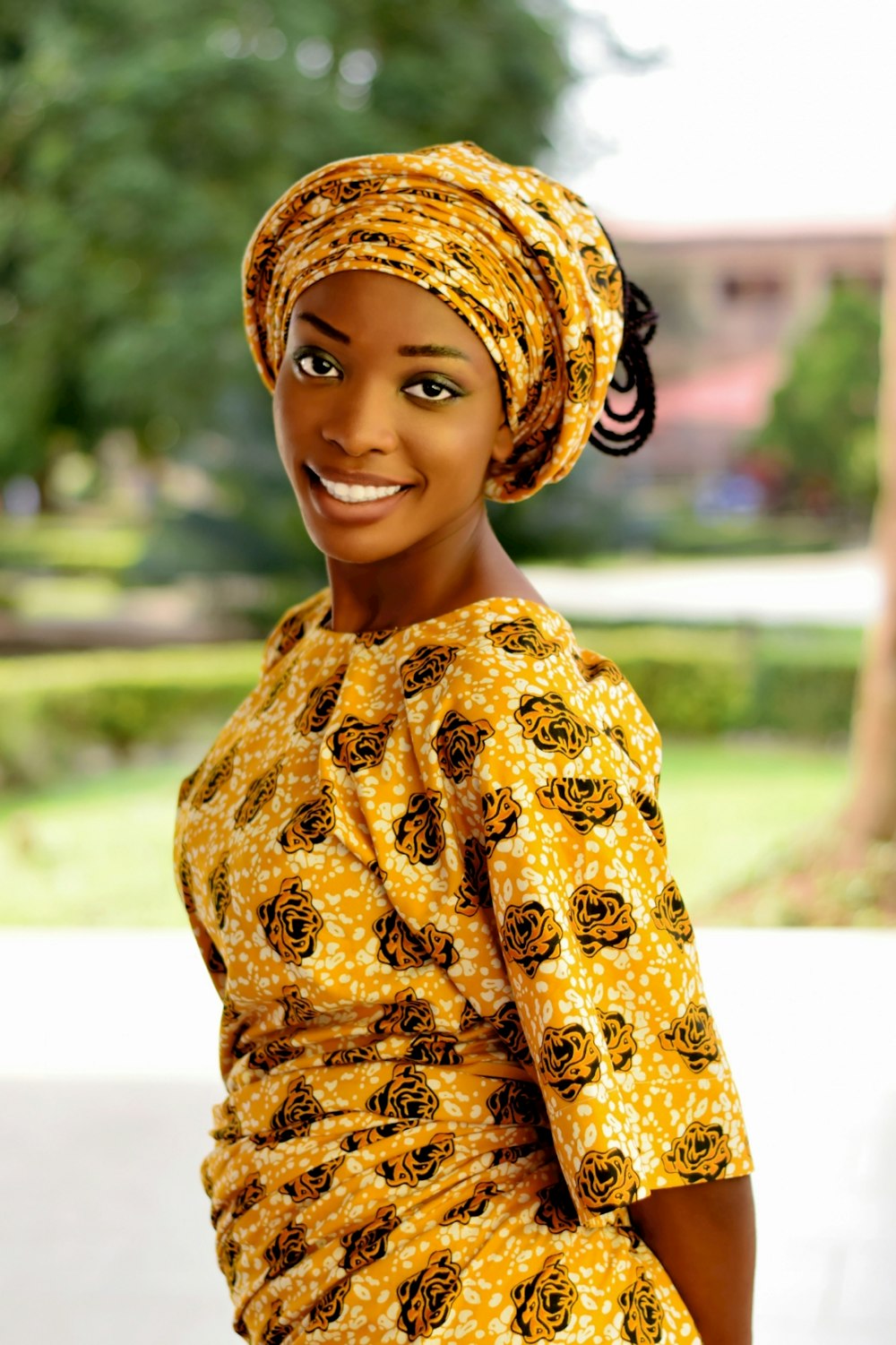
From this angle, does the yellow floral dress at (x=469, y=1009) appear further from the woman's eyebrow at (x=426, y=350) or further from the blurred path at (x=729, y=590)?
the blurred path at (x=729, y=590)

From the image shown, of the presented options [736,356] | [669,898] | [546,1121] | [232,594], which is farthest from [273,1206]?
[736,356]

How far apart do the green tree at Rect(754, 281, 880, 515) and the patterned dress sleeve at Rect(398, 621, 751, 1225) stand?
7944mm

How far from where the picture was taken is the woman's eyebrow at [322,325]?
43.4 inches

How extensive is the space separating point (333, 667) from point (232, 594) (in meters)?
7.35

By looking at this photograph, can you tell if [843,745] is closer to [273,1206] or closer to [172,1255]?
[172,1255]

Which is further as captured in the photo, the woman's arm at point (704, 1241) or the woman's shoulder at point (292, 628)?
the woman's shoulder at point (292, 628)

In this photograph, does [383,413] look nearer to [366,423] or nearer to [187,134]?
[366,423]

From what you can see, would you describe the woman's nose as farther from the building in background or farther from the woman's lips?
the building in background

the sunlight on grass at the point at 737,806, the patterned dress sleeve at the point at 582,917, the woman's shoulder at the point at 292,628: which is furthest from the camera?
the sunlight on grass at the point at 737,806

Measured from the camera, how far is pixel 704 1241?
1092mm

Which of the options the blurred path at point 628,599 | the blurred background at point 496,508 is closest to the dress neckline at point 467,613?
the blurred background at point 496,508

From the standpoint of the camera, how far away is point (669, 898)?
3.55 ft

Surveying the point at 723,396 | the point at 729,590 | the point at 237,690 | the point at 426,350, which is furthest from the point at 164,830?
the point at 426,350

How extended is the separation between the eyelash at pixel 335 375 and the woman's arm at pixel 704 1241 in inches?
21.8
